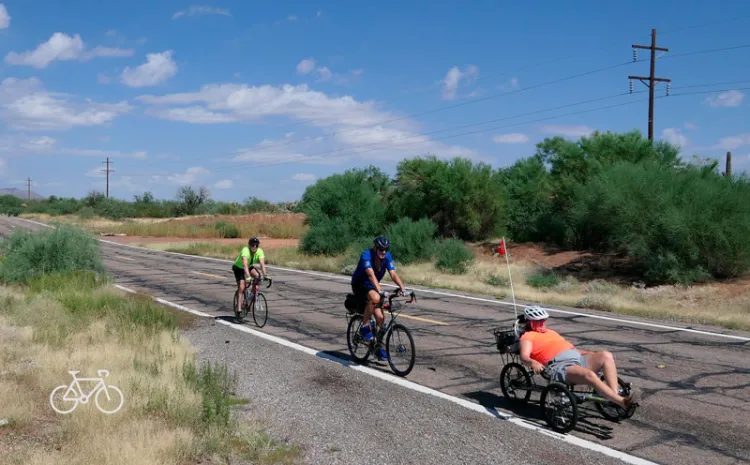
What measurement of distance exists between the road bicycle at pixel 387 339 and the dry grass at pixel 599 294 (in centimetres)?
845

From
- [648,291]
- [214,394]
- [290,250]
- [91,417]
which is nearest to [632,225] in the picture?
[648,291]

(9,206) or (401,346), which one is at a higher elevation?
(9,206)

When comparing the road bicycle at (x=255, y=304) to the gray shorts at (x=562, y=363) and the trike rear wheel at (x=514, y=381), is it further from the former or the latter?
the gray shorts at (x=562, y=363)

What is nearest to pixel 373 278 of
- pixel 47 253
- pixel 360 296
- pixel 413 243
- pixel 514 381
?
pixel 360 296

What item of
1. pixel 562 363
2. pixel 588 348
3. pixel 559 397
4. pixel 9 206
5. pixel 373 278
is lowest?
pixel 588 348

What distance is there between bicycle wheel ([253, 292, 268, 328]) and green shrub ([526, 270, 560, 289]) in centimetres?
1178

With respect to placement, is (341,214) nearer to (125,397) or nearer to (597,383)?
(125,397)

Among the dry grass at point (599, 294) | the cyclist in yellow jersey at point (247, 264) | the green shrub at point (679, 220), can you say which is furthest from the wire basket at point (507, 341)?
the green shrub at point (679, 220)

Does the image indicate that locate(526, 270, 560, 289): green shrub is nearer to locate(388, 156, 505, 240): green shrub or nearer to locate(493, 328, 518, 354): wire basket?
locate(388, 156, 505, 240): green shrub

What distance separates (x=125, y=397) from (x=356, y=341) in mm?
3715

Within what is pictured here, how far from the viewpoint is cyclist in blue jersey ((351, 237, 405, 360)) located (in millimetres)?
9391

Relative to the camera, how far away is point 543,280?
22766 millimetres

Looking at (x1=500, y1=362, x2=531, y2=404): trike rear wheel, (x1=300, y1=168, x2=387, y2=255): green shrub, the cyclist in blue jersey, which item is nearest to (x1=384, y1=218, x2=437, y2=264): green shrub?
(x1=300, y1=168, x2=387, y2=255): green shrub

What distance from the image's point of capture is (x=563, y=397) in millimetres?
6715
